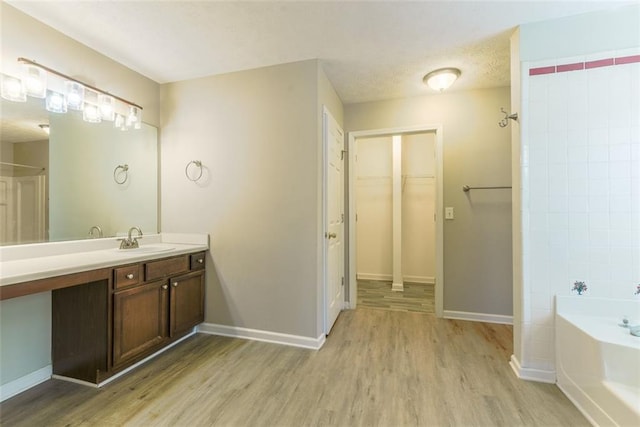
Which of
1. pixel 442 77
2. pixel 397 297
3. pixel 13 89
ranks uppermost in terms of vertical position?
pixel 442 77

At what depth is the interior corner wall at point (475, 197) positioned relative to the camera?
272 centimetres

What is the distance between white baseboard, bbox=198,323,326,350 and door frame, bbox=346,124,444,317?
98cm

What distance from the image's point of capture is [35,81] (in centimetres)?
175

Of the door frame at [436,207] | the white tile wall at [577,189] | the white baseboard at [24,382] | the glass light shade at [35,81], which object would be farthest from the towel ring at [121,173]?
the white tile wall at [577,189]

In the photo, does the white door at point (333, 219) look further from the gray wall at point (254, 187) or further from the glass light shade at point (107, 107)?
the glass light shade at point (107, 107)

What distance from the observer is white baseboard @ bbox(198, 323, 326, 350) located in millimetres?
2211

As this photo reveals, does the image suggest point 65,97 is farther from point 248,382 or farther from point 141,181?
point 248,382

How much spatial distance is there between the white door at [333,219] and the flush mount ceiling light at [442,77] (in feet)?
3.18

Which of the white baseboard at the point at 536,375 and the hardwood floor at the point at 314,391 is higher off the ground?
the white baseboard at the point at 536,375

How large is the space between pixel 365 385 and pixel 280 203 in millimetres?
1473

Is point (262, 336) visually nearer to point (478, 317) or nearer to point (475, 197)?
A: point (478, 317)

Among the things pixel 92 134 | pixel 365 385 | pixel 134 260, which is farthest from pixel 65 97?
pixel 365 385

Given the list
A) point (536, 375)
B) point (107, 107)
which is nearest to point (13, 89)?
point (107, 107)

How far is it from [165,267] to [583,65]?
3222 mm
